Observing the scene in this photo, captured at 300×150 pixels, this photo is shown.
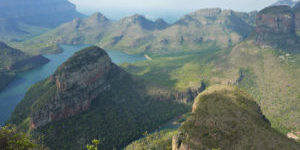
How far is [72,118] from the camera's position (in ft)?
510

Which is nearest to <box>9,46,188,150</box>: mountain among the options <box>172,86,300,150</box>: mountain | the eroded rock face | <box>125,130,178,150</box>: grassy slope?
the eroded rock face

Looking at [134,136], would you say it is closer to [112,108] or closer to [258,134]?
[112,108]

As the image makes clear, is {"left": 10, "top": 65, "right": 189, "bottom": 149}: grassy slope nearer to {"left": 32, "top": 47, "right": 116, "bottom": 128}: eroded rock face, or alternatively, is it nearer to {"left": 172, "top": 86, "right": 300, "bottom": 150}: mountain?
{"left": 32, "top": 47, "right": 116, "bottom": 128}: eroded rock face

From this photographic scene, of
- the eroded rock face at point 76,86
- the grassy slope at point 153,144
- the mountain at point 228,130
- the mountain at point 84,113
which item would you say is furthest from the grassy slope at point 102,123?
the mountain at point 228,130

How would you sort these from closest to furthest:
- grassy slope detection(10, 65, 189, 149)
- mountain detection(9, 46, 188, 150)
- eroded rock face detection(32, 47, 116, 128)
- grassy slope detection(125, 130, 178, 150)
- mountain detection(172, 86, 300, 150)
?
mountain detection(172, 86, 300, 150)
grassy slope detection(125, 130, 178, 150)
grassy slope detection(10, 65, 189, 149)
mountain detection(9, 46, 188, 150)
eroded rock face detection(32, 47, 116, 128)

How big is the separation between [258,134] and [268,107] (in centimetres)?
12031

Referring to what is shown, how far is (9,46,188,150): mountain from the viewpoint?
467ft

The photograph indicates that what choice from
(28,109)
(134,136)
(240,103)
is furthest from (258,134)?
(28,109)

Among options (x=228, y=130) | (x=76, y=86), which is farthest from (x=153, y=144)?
(x=76, y=86)

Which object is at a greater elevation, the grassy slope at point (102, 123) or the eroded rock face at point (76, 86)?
the eroded rock face at point (76, 86)

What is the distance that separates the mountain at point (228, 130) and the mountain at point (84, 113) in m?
71.2

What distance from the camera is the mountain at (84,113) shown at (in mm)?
142250

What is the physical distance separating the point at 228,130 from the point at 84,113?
113400 millimetres

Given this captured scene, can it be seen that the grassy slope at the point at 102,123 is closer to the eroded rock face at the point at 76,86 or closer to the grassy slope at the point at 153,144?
the eroded rock face at the point at 76,86
